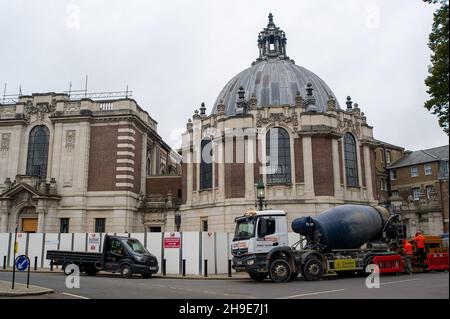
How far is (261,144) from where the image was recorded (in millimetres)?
35438

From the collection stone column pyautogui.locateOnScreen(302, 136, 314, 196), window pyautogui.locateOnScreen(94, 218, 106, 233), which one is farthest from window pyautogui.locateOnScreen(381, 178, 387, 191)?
window pyautogui.locateOnScreen(94, 218, 106, 233)

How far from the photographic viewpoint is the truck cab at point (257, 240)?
64.8ft

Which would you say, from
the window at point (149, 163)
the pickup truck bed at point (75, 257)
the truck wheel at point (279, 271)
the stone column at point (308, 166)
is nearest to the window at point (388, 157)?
the stone column at point (308, 166)

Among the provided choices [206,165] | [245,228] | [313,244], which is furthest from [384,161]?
[245,228]

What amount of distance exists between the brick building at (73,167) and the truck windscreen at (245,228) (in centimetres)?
1804

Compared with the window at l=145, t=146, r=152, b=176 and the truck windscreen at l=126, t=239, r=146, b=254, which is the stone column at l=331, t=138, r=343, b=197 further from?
the window at l=145, t=146, r=152, b=176

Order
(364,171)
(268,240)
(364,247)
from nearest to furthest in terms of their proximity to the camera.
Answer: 1. (268,240)
2. (364,247)
3. (364,171)

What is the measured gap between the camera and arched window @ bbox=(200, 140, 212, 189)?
37.7 metres

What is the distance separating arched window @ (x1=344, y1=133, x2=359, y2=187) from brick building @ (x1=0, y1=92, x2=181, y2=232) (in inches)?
620

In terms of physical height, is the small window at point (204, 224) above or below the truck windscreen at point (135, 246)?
above

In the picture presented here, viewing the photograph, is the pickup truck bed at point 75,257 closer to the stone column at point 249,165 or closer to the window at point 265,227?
the window at point 265,227

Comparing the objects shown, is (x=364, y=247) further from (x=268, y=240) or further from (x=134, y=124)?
(x=134, y=124)
